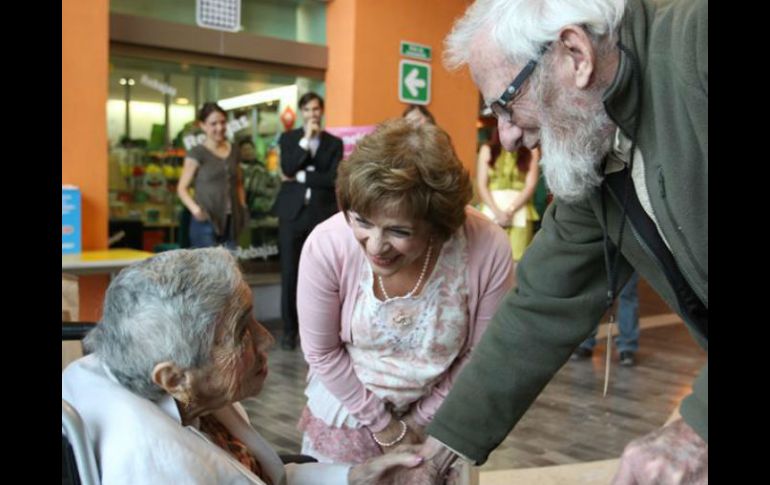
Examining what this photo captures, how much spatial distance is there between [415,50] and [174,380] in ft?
22.8

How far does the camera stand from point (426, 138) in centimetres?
211

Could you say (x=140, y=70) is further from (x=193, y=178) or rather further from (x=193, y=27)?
(x=193, y=178)

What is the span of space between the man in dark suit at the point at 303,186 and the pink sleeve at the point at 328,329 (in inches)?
159

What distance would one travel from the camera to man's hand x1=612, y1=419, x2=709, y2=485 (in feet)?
3.51

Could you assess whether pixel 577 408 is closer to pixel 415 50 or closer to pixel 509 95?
pixel 509 95

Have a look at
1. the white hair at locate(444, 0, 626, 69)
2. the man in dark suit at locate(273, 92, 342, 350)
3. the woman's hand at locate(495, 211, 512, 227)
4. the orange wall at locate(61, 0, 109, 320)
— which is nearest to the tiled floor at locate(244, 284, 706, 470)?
the man in dark suit at locate(273, 92, 342, 350)

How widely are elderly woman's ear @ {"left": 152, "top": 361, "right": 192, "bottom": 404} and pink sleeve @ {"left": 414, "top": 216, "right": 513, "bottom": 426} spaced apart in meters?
0.82

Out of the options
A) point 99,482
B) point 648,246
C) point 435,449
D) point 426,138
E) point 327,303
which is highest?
point 426,138

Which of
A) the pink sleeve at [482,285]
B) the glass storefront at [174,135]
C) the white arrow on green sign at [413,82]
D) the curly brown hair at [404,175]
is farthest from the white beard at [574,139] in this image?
the white arrow on green sign at [413,82]

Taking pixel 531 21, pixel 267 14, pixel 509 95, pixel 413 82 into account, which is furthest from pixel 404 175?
pixel 413 82

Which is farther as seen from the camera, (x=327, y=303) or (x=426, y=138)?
(x=327, y=303)

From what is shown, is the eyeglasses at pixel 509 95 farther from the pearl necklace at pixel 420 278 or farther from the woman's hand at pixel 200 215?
the woman's hand at pixel 200 215
